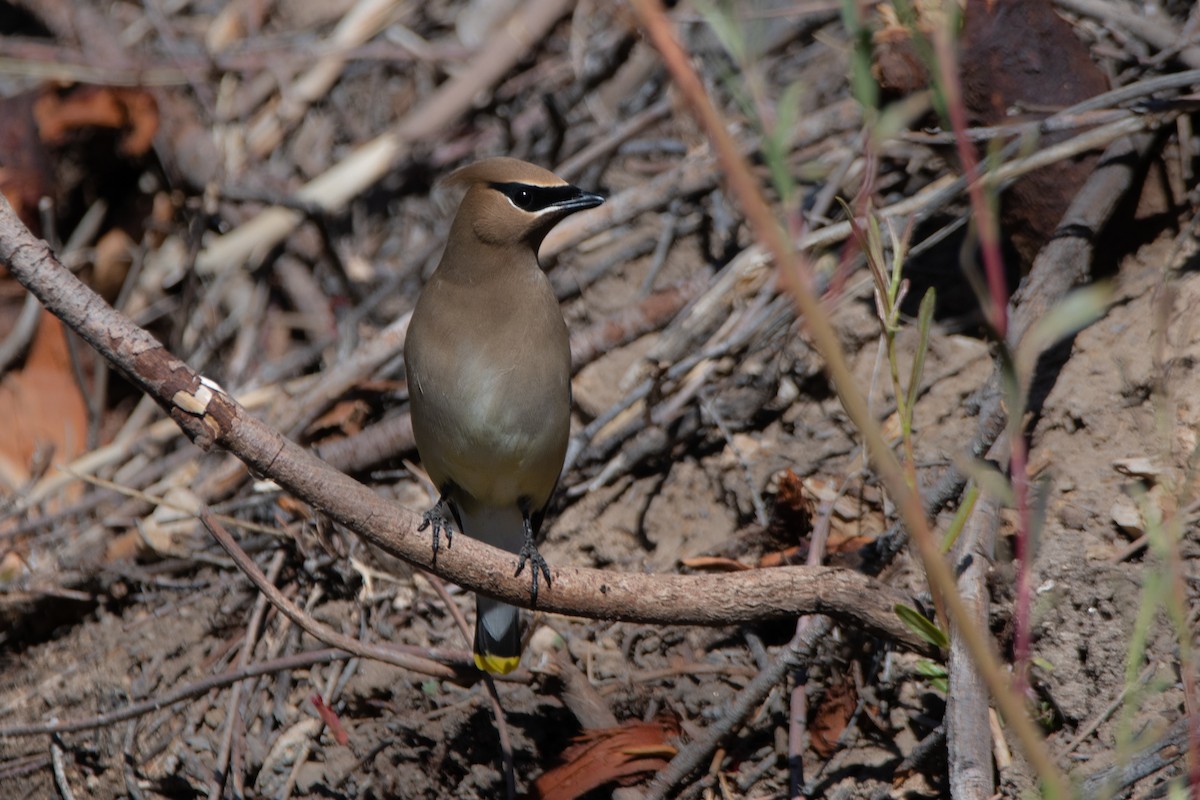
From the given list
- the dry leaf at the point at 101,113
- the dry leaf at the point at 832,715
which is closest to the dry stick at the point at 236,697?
the dry leaf at the point at 832,715

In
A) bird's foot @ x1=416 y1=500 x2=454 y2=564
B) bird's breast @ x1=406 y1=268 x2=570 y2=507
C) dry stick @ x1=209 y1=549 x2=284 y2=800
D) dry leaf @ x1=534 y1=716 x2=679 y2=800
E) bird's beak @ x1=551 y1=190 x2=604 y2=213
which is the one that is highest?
bird's beak @ x1=551 y1=190 x2=604 y2=213

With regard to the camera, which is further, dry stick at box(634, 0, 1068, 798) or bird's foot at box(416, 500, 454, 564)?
bird's foot at box(416, 500, 454, 564)

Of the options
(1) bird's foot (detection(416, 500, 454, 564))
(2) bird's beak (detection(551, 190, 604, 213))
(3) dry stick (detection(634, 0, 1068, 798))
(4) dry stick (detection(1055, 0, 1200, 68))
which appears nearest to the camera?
(3) dry stick (detection(634, 0, 1068, 798))

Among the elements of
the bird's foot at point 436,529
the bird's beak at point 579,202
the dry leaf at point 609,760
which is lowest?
the dry leaf at point 609,760

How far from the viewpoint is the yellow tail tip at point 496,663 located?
329 cm

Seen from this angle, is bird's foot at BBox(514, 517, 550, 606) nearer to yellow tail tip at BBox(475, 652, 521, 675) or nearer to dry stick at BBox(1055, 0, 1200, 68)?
yellow tail tip at BBox(475, 652, 521, 675)

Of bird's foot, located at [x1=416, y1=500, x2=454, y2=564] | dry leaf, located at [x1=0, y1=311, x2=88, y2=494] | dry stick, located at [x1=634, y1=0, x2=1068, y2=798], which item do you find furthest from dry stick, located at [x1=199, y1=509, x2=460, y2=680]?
dry leaf, located at [x1=0, y1=311, x2=88, y2=494]

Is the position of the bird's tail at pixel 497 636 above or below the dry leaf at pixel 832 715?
above

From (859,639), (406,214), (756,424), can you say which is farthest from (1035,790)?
(406,214)

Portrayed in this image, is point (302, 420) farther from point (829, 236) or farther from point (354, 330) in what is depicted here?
point (829, 236)

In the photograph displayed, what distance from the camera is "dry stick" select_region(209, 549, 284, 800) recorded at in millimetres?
3570

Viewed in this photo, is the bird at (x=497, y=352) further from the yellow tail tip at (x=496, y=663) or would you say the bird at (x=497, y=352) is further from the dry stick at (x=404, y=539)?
the dry stick at (x=404, y=539)

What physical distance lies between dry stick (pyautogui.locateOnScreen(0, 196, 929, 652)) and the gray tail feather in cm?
57

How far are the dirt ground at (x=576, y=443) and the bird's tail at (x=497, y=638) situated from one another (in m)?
0.10
